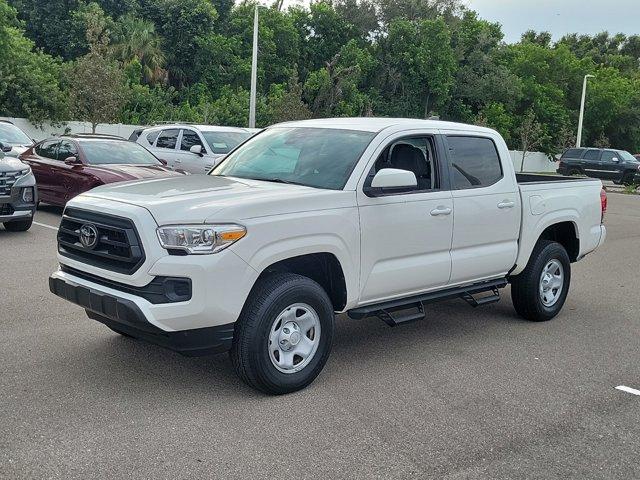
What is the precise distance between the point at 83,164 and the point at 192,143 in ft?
13.5

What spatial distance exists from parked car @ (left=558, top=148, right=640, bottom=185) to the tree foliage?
12.6 m

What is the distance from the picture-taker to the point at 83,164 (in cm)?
1240

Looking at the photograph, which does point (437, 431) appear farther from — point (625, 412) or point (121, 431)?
point (121, 431)

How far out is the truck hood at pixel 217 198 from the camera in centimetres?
443

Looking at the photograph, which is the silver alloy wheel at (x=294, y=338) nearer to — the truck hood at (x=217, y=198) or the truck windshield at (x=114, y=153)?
the truck hood at (x=217, y=198)

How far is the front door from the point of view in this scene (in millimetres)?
5191

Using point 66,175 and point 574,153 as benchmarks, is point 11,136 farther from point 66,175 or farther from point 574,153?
point 574,153

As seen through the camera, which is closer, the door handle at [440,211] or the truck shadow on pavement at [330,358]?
the truck shadow on pavement at [330,358]

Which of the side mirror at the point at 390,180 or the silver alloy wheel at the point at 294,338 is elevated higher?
the side mirror at the point at 390,180

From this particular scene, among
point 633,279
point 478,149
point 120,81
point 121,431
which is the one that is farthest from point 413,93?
point 121,431

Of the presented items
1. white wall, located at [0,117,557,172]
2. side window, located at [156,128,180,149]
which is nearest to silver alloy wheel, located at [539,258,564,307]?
side window, located at [156,128,180,149]

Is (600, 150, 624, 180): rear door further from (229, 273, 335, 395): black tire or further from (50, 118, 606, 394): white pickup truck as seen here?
(229, 273, 335, 395): black tire

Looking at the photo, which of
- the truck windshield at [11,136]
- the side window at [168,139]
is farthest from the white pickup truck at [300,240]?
the truck windshield at [11,136]

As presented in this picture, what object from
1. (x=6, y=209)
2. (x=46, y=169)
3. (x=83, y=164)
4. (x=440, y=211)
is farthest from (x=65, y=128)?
(x=440, y=211)
